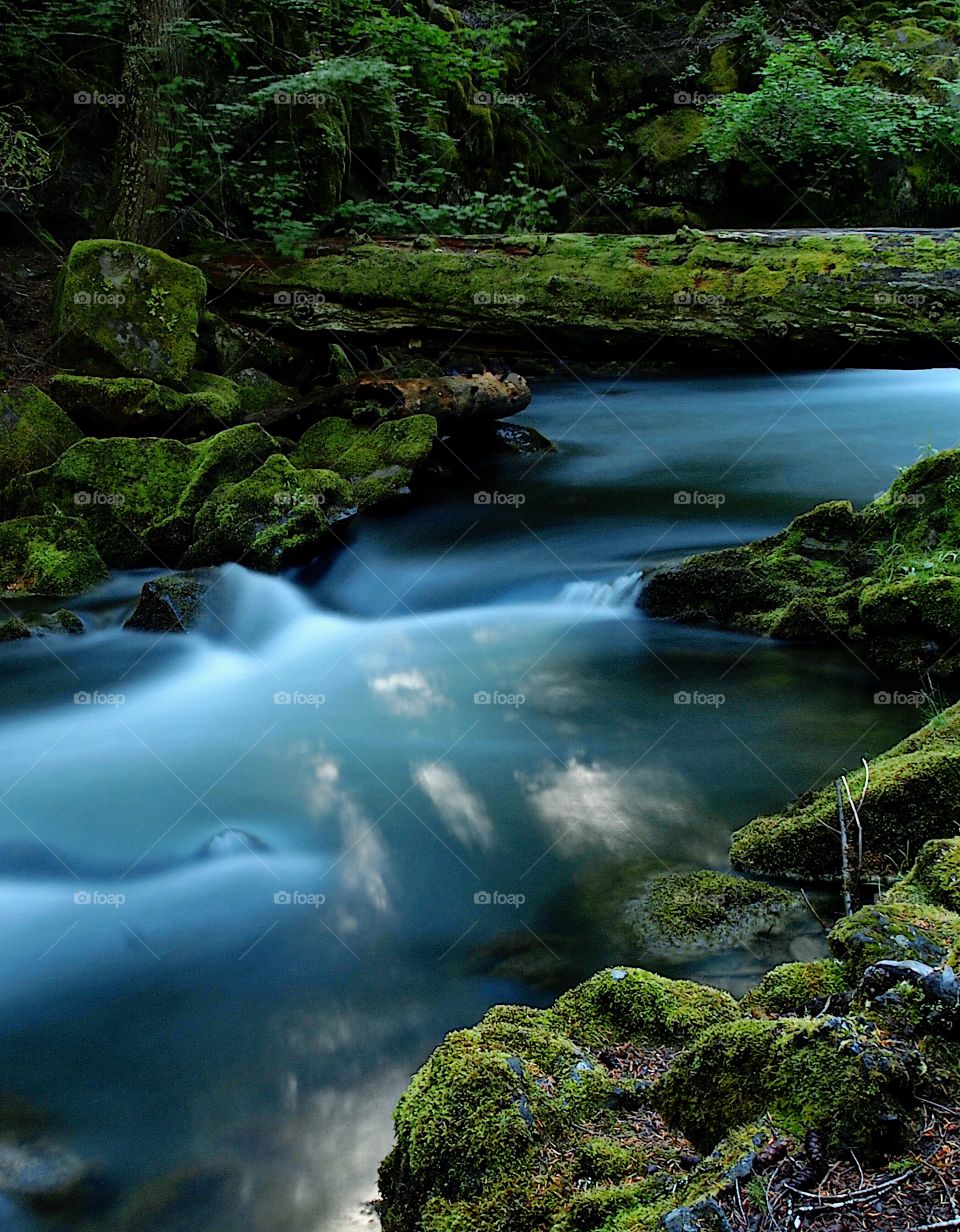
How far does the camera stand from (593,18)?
16.5 metres

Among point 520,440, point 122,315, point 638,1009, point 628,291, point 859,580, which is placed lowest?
point 520,440

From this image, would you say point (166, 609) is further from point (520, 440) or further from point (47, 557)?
point (520, 440)

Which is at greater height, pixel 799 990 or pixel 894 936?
pixel 894 936

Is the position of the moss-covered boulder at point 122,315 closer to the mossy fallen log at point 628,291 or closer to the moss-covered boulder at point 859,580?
the mossy fallen log at point 628,291

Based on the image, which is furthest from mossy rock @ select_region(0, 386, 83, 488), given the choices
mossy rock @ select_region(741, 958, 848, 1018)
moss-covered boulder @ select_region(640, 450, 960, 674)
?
mossy rock @ select_region(741, 958, 848, 1018)

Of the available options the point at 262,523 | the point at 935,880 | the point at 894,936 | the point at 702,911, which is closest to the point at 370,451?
the point at 262,523

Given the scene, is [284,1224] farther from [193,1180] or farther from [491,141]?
[491,141]

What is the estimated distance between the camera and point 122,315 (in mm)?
8789

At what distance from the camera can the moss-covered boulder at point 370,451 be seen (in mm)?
8875

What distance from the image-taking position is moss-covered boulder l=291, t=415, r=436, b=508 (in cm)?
888

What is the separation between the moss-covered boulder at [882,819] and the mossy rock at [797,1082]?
1.79 metres

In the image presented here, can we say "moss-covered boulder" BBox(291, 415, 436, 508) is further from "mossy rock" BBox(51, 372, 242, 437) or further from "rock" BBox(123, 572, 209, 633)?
"rock" BBox(123, 572, 209, 633)

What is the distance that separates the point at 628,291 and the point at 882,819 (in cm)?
565

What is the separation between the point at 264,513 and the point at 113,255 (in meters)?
3.19
